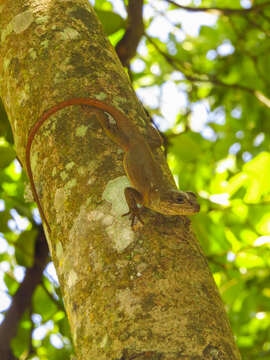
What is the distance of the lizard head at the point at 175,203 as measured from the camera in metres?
2.29

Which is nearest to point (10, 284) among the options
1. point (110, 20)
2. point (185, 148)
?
point (185, 148)

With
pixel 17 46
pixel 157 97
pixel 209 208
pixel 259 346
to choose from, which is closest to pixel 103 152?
pixel 17 46

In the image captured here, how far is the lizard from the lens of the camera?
210 cm

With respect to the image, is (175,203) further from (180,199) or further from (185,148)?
(185,148)

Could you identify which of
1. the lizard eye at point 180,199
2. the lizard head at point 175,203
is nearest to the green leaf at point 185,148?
the lizard head at point 175,203

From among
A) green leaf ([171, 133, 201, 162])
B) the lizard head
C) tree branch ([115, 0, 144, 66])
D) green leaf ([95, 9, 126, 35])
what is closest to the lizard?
the lizard head

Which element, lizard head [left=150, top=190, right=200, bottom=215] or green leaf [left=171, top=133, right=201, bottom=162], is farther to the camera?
green leaf [left=171, top=133, right=201, bottom=162]

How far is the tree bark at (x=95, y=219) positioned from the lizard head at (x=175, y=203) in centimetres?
19

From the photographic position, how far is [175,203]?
8.57 feet

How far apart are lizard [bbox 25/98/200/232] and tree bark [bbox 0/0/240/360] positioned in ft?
0.15

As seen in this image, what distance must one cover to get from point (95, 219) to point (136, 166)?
3.02ft

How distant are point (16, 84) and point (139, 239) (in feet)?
3.77

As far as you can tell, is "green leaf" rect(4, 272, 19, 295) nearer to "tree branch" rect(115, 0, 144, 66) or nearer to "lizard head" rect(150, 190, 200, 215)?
"lizard head" rect(150, 190, 200, 215)

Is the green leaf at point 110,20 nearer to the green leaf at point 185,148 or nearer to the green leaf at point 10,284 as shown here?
the green leaf at point 185,148
